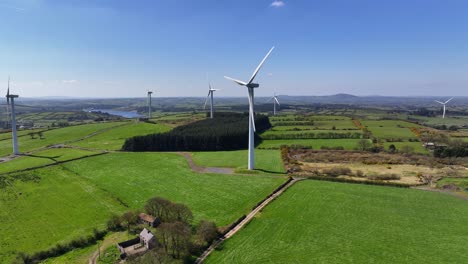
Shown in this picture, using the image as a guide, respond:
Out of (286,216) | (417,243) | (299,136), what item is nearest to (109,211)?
(286,216)

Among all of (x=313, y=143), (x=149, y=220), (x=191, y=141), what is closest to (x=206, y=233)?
(x=149, y=220)

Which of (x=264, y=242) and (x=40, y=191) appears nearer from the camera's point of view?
(x=264, y=242)

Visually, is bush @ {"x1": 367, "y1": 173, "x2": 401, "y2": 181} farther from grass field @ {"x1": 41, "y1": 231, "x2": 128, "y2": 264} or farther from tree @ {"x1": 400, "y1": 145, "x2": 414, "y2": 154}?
grass field @ {"x1": 41, "y1": 231, "x2": 128, "y2": 264}

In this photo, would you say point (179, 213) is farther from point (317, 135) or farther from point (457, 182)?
point (317, 135)

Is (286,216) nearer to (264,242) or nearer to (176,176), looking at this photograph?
(264,242)

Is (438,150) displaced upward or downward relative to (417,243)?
upward

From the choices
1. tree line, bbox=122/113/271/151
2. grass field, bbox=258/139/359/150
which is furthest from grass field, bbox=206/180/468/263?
tree line, bbox=122/113/271/151
